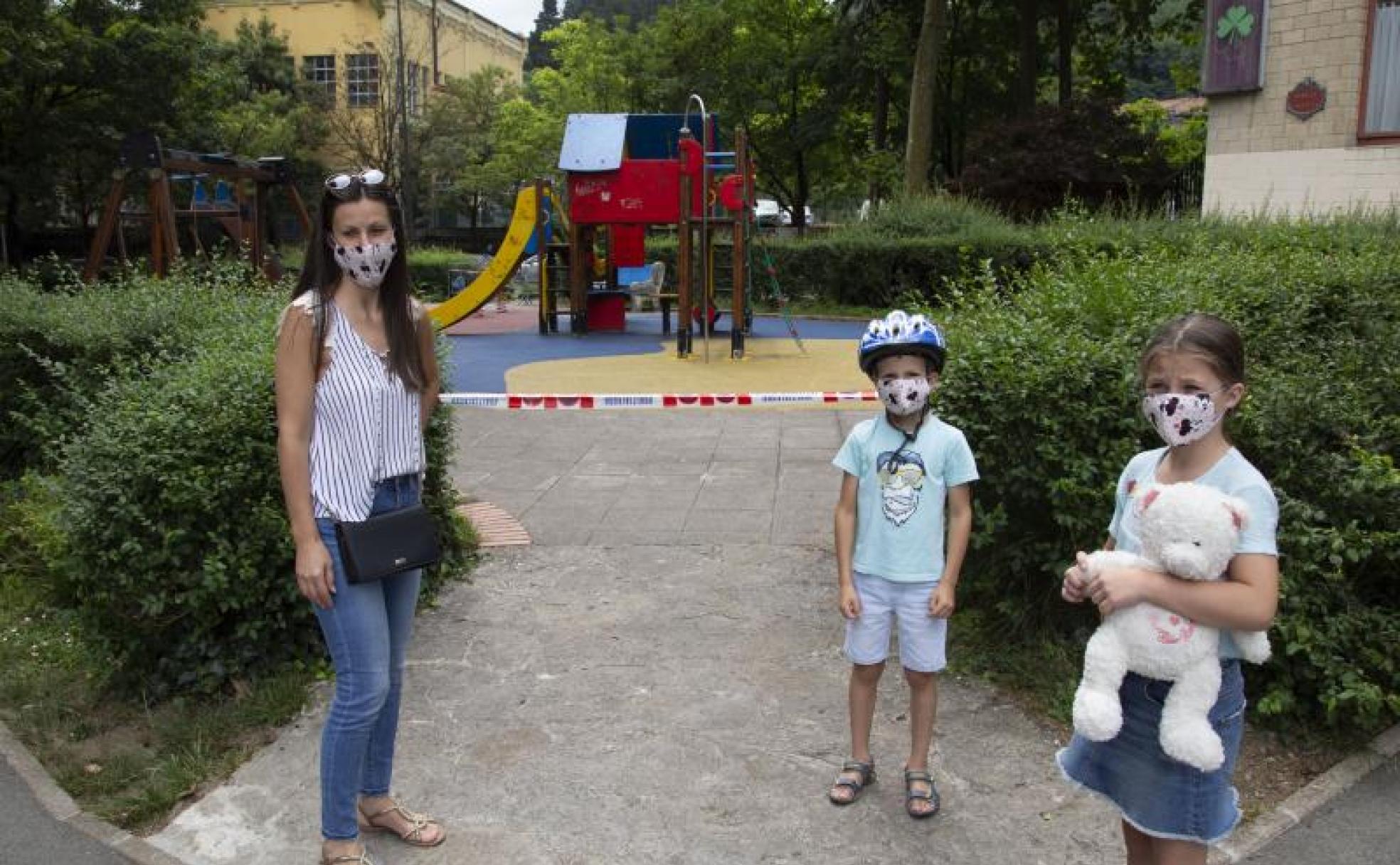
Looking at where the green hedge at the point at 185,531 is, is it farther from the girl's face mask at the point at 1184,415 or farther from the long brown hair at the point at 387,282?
the girl's face mask at the point at 1184,415

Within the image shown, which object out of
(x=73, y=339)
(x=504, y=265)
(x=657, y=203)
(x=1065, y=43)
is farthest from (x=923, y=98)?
(x=73, y=339)

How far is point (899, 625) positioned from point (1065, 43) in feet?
112

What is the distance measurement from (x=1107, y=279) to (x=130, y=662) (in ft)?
14.2

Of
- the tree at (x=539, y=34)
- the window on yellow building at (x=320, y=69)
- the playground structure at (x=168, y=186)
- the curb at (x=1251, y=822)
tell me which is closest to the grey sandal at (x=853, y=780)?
the curb at (x=1251, y=822)

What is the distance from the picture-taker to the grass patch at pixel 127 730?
149 inches

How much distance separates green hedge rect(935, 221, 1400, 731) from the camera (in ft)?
12.2

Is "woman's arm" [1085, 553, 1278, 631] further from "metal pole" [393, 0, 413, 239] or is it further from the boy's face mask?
"metal pole" [393, 0, 413, 239]

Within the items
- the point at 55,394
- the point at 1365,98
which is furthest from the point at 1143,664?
the point at 1365,98

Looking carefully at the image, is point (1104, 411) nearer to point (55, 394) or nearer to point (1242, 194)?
point (55, 394)

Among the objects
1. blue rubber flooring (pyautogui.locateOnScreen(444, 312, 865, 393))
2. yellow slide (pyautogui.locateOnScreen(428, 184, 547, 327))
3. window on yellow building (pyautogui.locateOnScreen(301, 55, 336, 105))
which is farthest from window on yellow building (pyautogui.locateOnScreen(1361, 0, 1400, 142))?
window on yellow building (pyautogui.locateOnScreen(301, 55, 336, 105))

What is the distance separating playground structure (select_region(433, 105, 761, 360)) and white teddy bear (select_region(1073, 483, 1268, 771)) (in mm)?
11858

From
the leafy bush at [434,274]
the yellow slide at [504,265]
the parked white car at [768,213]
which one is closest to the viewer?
the yellow slide at [504,265]

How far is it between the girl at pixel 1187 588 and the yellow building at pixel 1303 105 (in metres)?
15.7

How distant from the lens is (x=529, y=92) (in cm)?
6069
